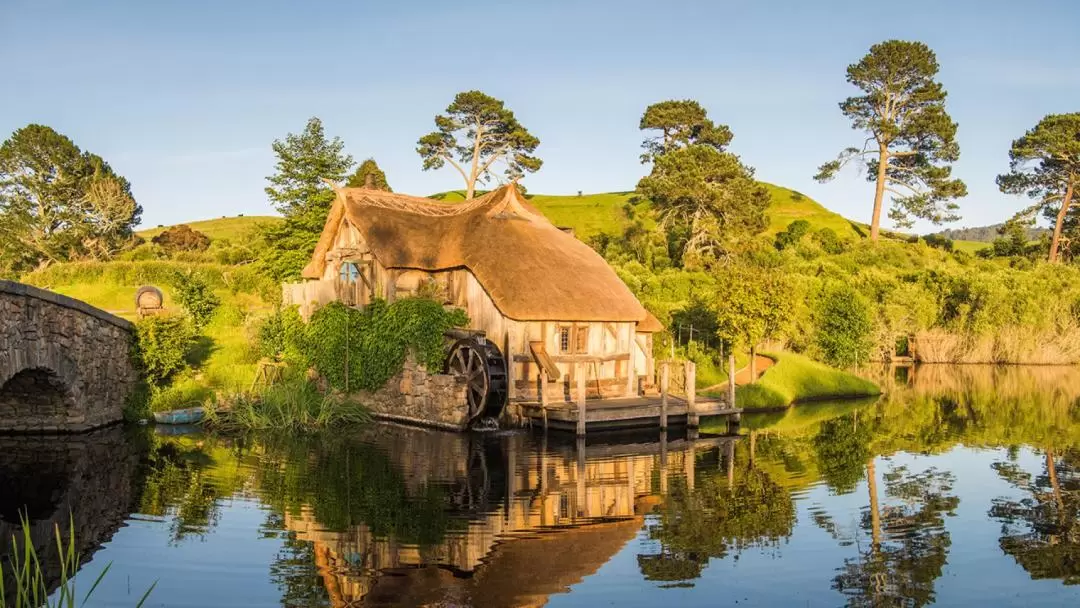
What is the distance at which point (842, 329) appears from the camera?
3700 centimetres

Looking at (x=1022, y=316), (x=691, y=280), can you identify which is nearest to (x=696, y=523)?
(x=691, y=280)

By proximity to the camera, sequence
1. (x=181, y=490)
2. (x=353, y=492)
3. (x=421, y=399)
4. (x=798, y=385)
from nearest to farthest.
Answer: (x=353, y=492) → (x=181, y=490) → (x=421, y=399) → (x=798, y=385)

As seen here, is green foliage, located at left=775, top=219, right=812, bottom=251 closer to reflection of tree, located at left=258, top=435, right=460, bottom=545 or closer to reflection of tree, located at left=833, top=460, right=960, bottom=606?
reflection of tree, located at left=833, top=460, right=960, bottom=606

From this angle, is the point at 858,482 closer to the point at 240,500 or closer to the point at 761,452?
the point at 761,452

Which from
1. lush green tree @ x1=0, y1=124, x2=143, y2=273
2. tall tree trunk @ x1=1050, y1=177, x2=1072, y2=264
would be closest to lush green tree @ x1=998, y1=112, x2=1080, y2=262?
tall tree trunk @ x1=1050, y1=177, x2=1072, y2=264

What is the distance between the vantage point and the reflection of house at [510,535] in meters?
11.1

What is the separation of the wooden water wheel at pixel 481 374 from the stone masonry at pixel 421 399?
36cm

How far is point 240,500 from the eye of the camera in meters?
15.9

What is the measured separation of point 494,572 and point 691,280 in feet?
118

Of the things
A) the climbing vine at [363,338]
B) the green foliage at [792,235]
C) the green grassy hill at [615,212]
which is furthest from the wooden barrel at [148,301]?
the green foliage at [792,235]

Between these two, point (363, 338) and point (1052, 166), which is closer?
point (363, 338)

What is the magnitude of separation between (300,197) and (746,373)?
23472mm

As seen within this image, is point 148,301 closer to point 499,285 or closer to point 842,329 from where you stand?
point 499,285

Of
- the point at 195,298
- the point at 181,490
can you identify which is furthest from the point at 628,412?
the point at 195,298
